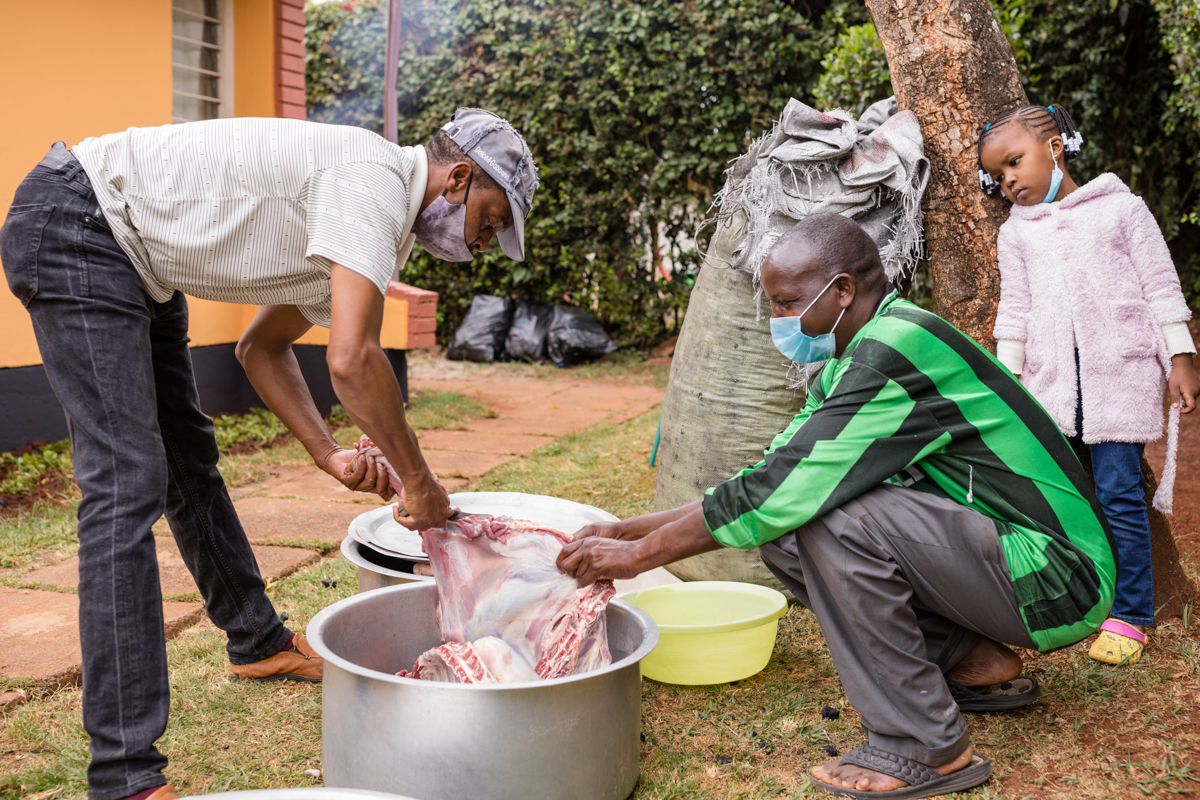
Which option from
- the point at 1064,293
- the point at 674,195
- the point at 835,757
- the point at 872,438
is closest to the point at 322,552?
the point at 835,757

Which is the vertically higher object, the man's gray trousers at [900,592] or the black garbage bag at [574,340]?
the man's gray trousers at [900,592]

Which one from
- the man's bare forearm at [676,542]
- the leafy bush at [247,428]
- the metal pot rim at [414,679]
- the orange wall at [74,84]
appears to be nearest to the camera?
the metal pot rim at [414,679]

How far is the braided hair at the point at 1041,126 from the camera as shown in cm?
279

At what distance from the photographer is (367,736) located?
1.74 meters

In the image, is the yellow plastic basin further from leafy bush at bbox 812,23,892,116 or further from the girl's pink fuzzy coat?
leafy bush at bbox 812,23,892,116

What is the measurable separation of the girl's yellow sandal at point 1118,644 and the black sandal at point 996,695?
0.37 m

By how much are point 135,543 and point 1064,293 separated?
251 centimetres

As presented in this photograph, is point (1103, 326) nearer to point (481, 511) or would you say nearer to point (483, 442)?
point (481, 511)

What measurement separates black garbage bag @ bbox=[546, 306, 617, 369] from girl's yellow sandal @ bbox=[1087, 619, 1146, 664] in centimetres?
620

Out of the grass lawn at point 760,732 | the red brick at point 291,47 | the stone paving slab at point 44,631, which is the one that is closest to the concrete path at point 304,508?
the stone paving slab at point 44,631

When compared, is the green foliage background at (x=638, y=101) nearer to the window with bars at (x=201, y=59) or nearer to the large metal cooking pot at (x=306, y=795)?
the window with bars at (x=201, y=59)

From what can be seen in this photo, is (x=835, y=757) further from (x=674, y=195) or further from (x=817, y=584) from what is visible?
(x=674, y=195)

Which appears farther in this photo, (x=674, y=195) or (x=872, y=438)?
(x=674, y=195)

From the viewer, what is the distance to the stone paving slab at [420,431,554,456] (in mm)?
5398
